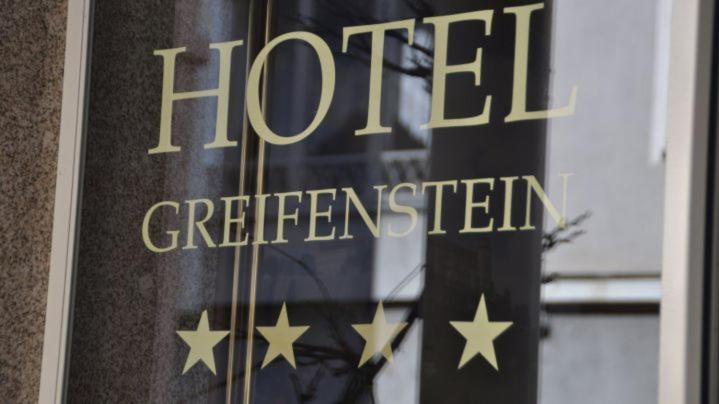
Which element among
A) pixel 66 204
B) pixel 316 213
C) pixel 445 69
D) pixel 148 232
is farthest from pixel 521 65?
pixel 66 204

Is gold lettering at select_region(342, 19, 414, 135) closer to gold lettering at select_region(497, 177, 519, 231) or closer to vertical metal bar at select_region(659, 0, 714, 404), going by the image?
gold lettering at select_region(497, 177, 519, 231)

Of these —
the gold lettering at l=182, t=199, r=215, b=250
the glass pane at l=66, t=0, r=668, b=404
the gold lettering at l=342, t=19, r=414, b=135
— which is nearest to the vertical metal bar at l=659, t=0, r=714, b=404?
the glass pane at l=66, t=0, r=668, b=404

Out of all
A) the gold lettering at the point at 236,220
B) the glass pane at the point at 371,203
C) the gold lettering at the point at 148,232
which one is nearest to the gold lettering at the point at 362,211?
the glass pane at the point at 371,203

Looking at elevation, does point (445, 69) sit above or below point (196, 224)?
above

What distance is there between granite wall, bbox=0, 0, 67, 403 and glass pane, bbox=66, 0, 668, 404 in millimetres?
101

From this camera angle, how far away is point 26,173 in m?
2.79

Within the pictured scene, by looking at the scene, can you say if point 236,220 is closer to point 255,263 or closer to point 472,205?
point 255,263

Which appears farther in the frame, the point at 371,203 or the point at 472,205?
the point at 371,203

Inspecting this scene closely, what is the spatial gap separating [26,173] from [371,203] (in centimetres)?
88

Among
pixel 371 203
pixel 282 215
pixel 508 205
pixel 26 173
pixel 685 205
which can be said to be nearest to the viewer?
pixel 685 205

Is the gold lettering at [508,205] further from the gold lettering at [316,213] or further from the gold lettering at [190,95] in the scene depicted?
the gold lettering at [190,95]

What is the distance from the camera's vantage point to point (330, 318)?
2408mm

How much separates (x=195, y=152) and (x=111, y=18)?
40 cm

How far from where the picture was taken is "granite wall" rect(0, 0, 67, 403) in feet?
8.95
